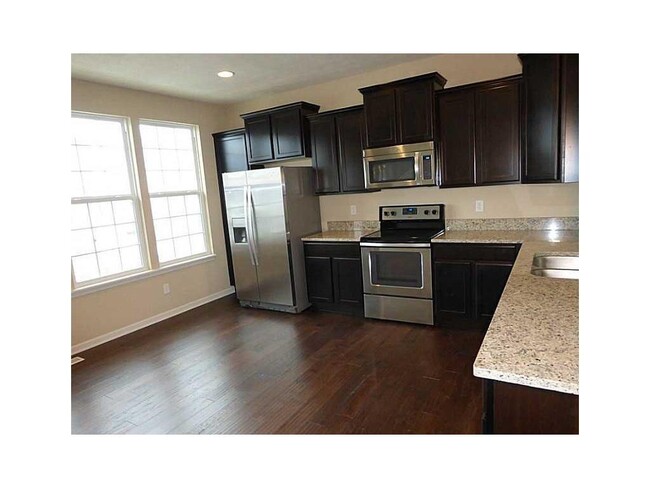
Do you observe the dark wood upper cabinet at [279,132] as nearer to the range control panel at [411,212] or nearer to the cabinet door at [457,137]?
the range control panel at [411,212]

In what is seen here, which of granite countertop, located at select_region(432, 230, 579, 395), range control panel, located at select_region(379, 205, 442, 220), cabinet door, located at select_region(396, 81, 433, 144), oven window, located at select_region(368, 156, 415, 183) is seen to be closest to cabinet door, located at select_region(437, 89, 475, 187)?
cabinet door, located at select_region(396, 81, 433, 144)

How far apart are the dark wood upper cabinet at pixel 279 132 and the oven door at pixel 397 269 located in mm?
1441

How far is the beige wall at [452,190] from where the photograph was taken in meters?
3.41

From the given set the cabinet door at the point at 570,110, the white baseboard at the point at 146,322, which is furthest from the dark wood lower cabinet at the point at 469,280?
the white baseboard at the point at 146,322

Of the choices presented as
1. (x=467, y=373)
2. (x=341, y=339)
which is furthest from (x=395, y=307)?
(x=467, y=373)

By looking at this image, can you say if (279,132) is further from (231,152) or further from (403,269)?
(403,269)

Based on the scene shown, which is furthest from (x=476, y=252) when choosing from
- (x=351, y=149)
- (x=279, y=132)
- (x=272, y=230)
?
(x=279, y=132)

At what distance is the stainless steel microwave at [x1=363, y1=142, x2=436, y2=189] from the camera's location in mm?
3545

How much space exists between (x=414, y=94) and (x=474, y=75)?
2.09 feet

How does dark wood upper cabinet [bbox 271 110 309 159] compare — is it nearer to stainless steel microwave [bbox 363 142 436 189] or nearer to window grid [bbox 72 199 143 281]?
stainless steel microwave [bbox 363 142 436 189]

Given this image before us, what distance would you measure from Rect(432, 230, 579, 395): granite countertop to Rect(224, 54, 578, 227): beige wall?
1758mm

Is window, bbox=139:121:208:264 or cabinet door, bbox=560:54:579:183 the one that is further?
window, bbox=139:121:208:264
